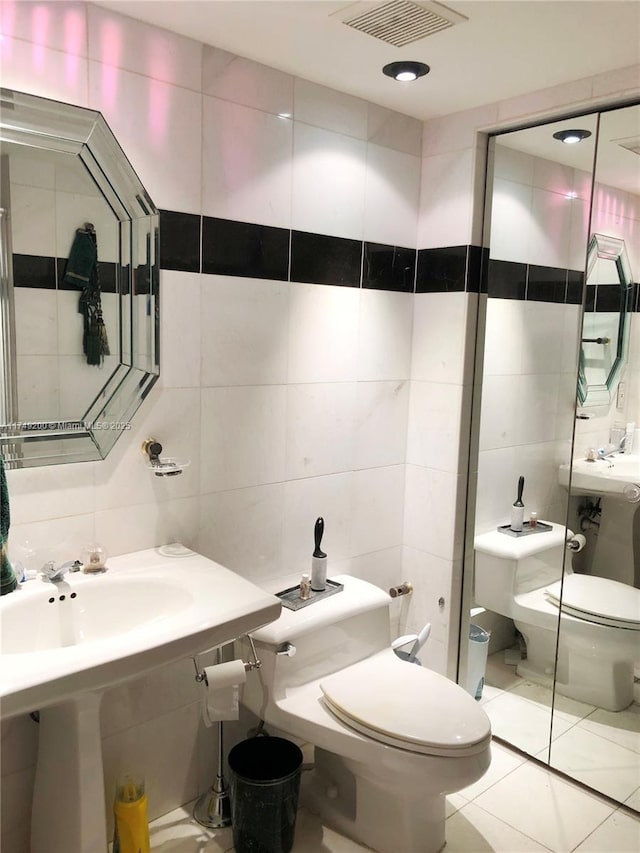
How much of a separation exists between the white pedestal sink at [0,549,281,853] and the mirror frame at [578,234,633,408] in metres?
1.30

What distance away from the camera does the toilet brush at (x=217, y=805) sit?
204 centimetres

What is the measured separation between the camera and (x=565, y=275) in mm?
2287

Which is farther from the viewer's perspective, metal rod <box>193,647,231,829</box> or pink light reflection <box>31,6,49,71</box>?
metal rod <box>193,647,231,829</box>

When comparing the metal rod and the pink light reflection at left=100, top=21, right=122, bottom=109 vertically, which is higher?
the pink light reflection at left=100, top=21, right=122, bottom=109

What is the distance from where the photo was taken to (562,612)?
A: 93.7 inches

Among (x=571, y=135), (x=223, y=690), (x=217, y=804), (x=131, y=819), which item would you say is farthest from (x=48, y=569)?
(x=571, y=135)

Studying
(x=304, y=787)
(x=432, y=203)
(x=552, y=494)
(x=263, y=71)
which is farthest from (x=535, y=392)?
(x=304, y=787)

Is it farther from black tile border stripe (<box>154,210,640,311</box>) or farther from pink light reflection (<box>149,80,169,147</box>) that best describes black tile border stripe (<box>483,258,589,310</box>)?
pink light reflection (<box>149,80,169,147</box>)

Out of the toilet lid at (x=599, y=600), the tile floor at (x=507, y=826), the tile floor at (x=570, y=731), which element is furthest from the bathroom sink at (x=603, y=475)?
→ the tile floor at (x=507, y=826)

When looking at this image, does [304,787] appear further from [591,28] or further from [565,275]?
[591,28]

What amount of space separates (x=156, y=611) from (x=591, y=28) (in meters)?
1.84

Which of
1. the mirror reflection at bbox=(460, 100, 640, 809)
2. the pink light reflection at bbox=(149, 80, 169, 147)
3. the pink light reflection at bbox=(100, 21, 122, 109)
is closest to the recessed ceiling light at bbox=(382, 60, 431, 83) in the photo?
the mirror reflection at bbox=(460, 100, 640, 809)

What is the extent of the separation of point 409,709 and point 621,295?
1419mm

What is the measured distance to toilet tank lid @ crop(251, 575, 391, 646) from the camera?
6.51 feet
